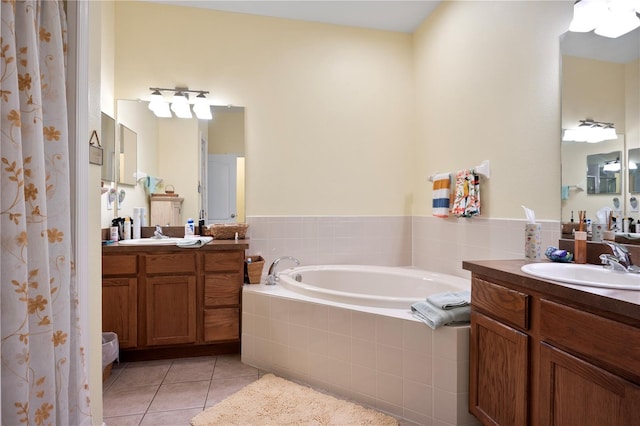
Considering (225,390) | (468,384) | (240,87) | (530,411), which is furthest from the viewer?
(240,87)

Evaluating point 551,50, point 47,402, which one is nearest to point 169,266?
point 47,402

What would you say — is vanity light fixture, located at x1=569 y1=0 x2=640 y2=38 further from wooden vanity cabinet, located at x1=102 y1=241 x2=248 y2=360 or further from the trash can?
the trash can

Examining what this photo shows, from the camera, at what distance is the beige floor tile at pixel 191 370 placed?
2230 mm

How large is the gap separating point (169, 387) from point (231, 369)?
1.31 ft

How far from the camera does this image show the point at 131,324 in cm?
240

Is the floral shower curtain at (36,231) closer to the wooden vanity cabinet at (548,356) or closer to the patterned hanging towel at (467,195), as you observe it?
the wooden vanity cabinet at (548,356)

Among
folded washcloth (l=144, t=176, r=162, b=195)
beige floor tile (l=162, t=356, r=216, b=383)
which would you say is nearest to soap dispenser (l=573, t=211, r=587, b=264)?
beige floor tile (l=162, t=356, r=216, b=383)

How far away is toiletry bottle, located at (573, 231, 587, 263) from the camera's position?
5.31 feet

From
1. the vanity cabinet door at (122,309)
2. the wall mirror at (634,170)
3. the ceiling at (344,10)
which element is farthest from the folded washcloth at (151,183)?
the wall mirror at (634,170)

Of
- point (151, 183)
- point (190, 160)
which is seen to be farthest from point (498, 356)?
point (151, 183)

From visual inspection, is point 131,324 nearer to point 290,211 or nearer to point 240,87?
point 290,211

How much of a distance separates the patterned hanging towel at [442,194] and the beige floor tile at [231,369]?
1825 mm

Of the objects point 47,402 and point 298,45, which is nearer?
point 47,402

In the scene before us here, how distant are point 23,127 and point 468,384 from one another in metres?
2.03
